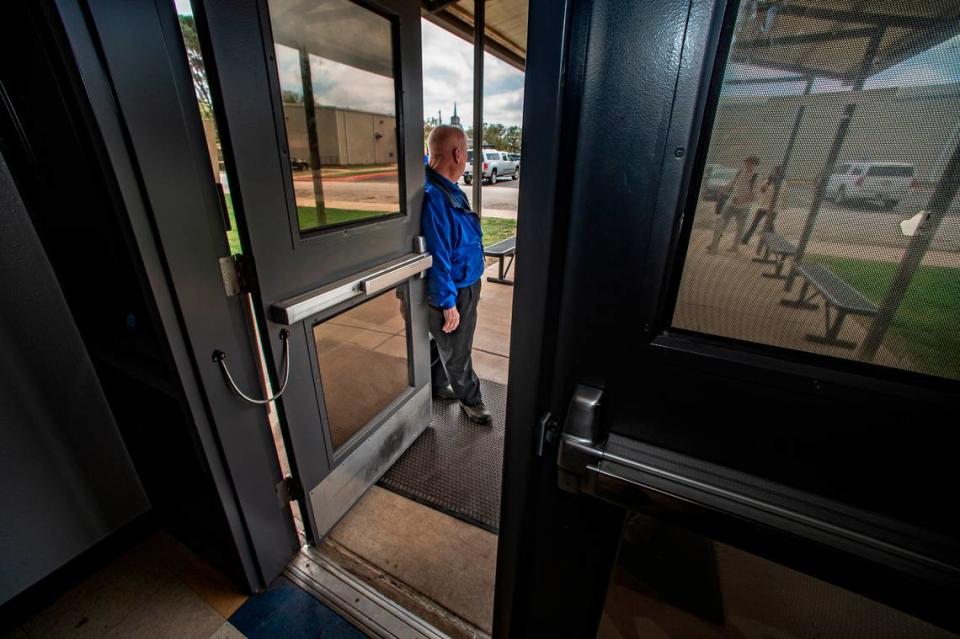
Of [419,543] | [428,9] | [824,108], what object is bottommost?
[419,543]

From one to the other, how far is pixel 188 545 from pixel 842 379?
2.49 meters

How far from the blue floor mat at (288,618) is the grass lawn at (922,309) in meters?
1.90

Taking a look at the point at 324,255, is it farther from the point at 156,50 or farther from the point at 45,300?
the point at 45,300

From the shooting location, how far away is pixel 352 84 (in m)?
1.58

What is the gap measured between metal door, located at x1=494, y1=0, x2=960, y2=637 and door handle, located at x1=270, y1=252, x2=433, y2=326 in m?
0.97

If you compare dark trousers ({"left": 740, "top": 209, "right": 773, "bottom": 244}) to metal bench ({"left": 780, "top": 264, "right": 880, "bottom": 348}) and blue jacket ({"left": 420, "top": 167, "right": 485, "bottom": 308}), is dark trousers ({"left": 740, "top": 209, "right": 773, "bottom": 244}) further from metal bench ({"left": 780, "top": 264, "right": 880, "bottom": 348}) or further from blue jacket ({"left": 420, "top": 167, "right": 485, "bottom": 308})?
blue jacket ({"left": 420, "top": 167, "right": 485, "bottom": 308})

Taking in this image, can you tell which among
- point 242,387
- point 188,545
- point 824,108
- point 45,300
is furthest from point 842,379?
point 188,545

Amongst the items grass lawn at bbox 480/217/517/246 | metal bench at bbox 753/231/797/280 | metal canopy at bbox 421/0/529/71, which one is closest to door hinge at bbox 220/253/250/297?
metal bench at bbox 753/231/797/280

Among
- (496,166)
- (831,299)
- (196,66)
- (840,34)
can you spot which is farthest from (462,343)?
(496,166)

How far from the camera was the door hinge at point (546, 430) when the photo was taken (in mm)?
756

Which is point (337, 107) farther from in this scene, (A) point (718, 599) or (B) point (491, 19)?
(B) point (491, 19)

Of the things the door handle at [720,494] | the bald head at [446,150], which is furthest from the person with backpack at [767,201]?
the bald head at [446,150]

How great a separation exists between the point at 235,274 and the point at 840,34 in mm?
1494

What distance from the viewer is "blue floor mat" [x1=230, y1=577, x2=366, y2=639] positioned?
1.52 metres
